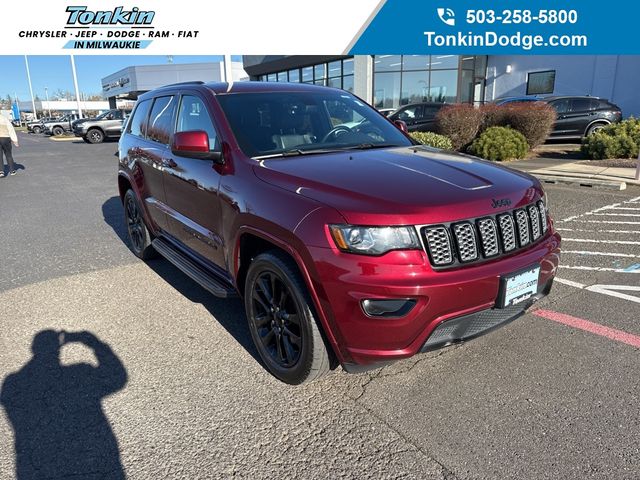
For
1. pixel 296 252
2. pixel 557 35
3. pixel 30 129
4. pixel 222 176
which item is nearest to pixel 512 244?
pixel 296 252

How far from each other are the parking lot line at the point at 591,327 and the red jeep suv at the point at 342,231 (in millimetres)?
829

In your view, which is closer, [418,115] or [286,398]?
[286,398]

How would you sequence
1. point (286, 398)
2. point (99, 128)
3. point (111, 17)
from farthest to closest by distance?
1. point (99, 128)
2. point (111, 17)
3. point (286, 398)

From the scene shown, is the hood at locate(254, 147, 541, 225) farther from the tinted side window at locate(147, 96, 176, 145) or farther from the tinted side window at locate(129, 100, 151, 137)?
the tinted side window at locate(129, 100, 151, 137)

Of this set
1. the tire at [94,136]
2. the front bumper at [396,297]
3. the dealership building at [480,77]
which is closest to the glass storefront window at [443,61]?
the dealership building at [480,77]

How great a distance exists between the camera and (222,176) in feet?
10.9

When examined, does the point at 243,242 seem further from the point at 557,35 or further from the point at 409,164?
the point at 557,35

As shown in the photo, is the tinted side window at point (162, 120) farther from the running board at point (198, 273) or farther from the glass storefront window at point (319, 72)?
the glass storefront window at point (319, 72)

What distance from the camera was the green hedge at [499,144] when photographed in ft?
40.4

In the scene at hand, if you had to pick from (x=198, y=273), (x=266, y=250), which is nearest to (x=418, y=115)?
(x=198, y=273)

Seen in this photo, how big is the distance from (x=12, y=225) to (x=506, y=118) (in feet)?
39.7

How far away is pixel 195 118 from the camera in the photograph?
393cm

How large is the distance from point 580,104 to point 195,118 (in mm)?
16030

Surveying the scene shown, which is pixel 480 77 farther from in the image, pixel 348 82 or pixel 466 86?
pixel 348 82
